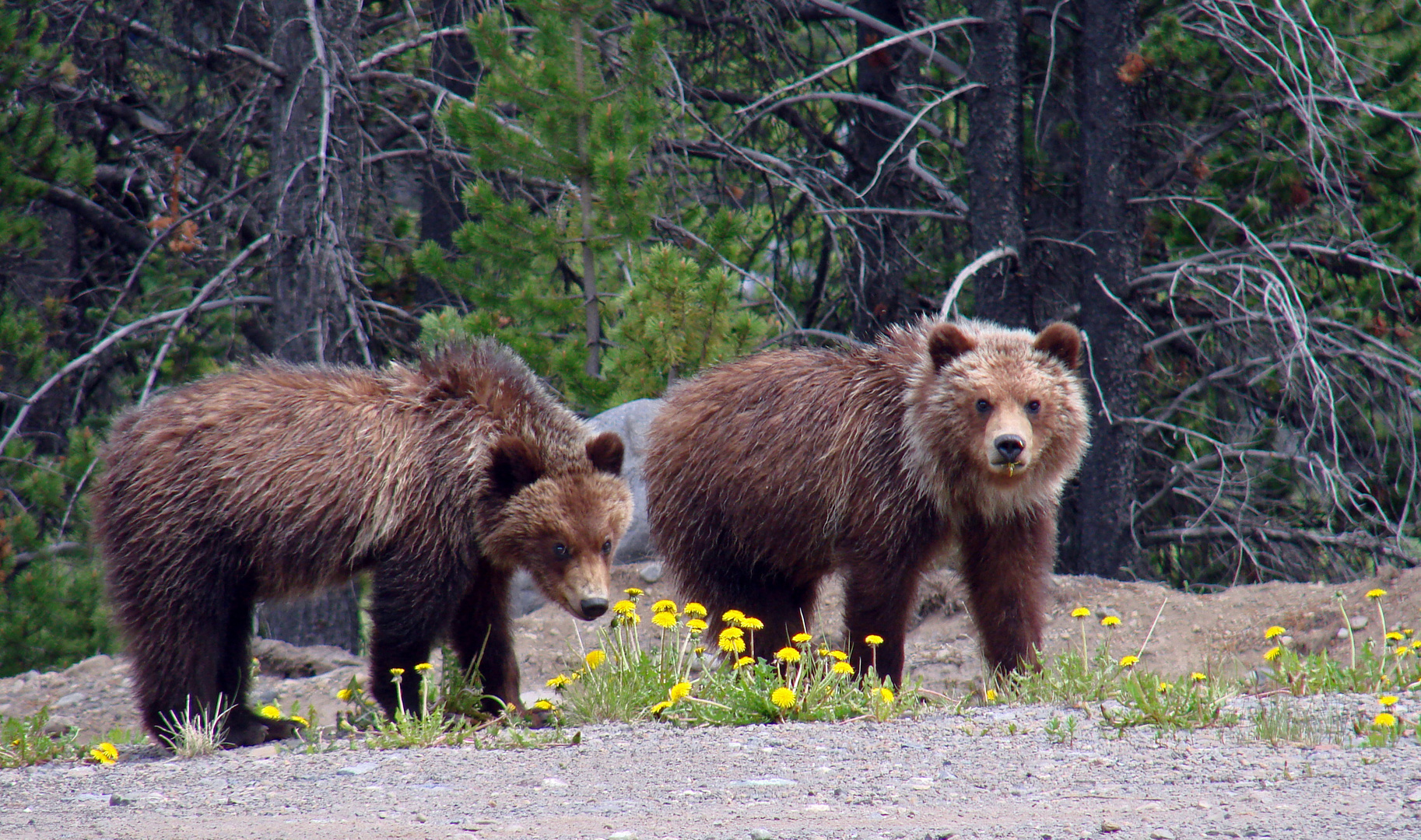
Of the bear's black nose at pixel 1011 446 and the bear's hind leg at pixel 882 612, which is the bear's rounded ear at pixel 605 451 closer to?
the bear's hind leg at pixel 882 612

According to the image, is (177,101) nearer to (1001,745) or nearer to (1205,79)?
(1205,79)

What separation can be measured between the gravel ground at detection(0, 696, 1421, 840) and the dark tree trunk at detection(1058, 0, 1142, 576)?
16.2 feet

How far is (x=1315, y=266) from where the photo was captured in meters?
9.83

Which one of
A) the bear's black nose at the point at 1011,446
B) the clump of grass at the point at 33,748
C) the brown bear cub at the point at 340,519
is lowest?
the clump of grass at the point at 33,748

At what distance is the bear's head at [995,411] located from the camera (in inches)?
223

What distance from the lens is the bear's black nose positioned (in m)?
5.34

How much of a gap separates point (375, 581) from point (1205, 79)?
7.24 m

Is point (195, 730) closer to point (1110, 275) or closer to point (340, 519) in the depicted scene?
point (340, 519)

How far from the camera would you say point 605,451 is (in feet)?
18.5

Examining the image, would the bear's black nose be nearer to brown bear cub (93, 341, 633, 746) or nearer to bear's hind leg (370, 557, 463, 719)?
brown bear cub (93, 341, 633, 746)

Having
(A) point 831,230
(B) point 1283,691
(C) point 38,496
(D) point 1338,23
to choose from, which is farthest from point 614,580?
(D) point 1338,23

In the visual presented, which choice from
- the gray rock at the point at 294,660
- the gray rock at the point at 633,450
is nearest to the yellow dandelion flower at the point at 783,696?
the gray rock at the point at 633,450

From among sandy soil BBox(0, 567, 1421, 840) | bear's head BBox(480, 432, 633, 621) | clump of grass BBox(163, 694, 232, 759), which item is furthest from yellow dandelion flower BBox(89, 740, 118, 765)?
bear's head BBox(480, 432, 633, 621)

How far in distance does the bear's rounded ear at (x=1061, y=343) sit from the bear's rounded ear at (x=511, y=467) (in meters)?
2.34
